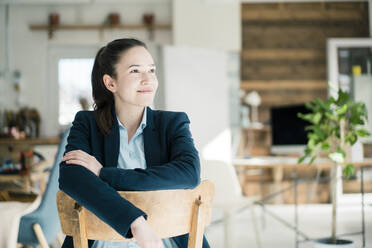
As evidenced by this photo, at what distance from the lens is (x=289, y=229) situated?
4.70 meters

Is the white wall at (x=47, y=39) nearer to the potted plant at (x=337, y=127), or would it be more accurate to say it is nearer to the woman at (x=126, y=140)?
the potted plant at (x=337, y=127)

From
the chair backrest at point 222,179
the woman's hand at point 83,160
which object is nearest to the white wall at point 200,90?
the chair backrest at point 222,179

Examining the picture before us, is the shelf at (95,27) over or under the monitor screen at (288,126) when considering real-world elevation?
over

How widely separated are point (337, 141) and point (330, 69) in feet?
12.2

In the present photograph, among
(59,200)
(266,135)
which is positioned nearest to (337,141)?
(59,200)

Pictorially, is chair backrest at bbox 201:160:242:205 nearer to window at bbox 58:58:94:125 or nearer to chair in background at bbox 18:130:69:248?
chair in background at bbox 18:130:69:248

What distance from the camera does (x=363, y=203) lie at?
3.55 m

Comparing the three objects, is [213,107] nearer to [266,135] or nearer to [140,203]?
[266,135]

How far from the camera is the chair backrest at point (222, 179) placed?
11.0ft

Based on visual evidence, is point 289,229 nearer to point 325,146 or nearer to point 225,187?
point 225,187

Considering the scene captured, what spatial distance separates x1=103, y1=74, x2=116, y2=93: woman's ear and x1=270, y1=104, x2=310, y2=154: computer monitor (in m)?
3.07

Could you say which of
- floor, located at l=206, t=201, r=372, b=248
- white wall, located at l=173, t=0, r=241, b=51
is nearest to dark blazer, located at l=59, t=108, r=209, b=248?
floor, located at l=206, t=201, r=372, b=248

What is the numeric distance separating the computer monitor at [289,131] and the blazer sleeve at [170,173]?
9.91 feet

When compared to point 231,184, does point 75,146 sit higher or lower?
higher
